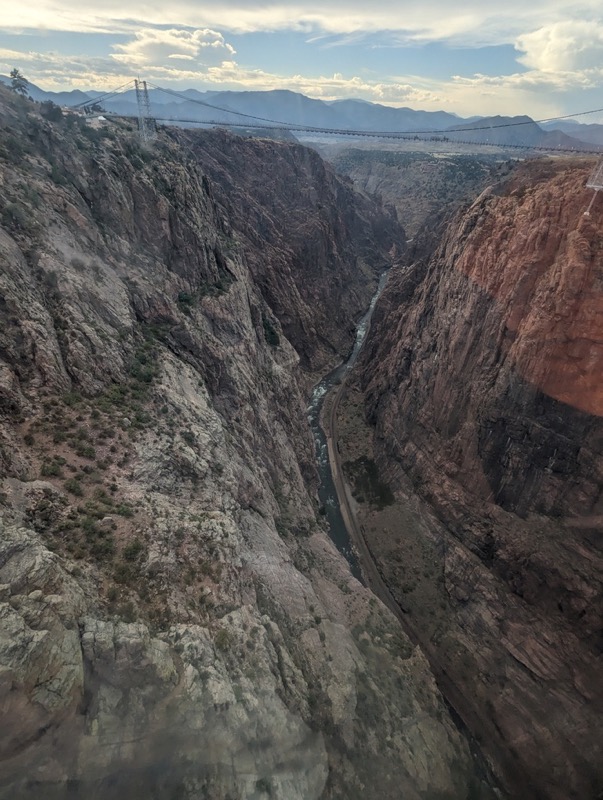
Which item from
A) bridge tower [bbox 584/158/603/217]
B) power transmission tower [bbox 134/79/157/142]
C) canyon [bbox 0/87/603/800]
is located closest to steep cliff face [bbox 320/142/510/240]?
power transmission tower [bbox 134/79/157/142]

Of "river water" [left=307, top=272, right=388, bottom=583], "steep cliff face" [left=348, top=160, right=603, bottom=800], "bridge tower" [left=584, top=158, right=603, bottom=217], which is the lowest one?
"river water" [left=307, top=272, right=388, bottom=583]

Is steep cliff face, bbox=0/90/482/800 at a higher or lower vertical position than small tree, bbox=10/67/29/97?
lower

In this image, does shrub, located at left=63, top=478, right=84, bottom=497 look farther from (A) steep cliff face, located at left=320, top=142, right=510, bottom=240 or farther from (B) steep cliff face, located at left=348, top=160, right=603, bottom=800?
(A) steep cliff face, located at left=320, top=142, right=510, bottom=240

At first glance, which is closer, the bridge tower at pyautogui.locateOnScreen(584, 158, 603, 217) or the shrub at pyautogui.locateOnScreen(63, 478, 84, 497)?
the shrub at pyautogui.locateOnScreen(63, 478, 84, 497)

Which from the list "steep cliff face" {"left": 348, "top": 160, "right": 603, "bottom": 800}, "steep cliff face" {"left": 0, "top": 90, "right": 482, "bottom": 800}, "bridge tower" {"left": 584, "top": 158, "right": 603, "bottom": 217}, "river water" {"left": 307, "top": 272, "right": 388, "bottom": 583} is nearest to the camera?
"steep cliff face" {"left": 0, "top": 90, "right": 482, "bottom": 800}

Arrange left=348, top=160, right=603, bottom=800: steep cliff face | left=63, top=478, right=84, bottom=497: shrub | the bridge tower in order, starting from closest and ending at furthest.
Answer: left=63, top=478, right=84, bottom=497: shrub
left=348, top=160, right=603, bottom=800: steep cliff face
the bridge tower

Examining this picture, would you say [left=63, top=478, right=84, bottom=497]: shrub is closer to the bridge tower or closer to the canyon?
the canyon

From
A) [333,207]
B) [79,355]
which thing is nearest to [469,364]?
[79,355]

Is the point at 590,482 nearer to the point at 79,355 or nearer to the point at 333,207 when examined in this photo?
the point at 79,355
